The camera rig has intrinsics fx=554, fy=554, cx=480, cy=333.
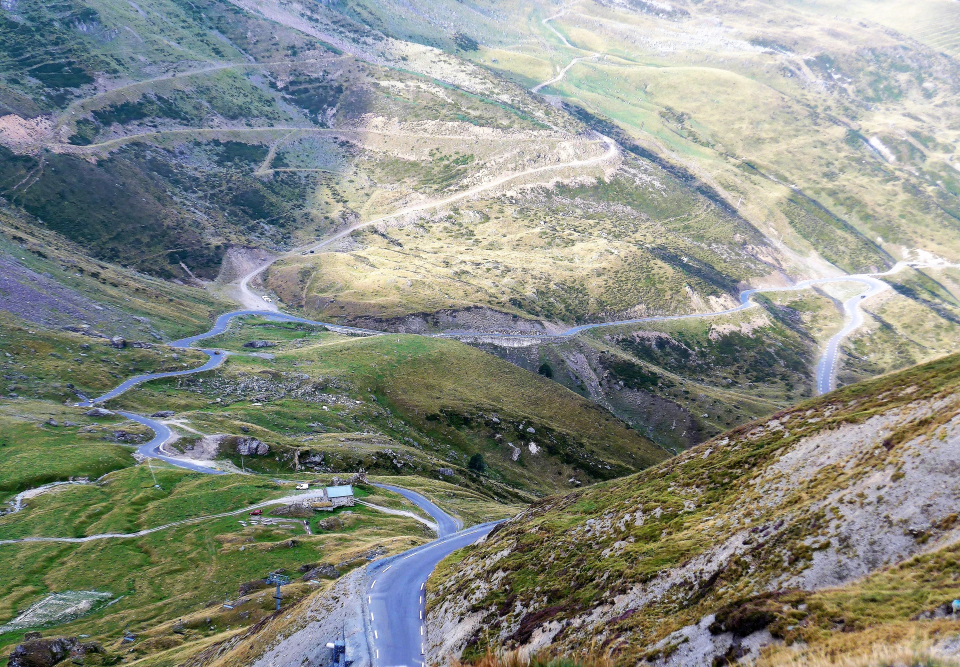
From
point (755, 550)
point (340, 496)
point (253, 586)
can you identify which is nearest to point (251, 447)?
point (340, 496)

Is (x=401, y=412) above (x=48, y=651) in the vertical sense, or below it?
Result: below

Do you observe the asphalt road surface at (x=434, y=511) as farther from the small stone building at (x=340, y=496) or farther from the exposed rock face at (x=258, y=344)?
the exposed rock face at (x=258, y=344)

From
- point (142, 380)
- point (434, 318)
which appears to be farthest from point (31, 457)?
point (434, 318)

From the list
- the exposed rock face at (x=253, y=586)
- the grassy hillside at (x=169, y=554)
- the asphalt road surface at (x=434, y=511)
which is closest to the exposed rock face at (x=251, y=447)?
the grassy hillside at (x=169, y=554)

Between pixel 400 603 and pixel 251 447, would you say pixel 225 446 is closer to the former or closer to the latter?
pixel 251 447

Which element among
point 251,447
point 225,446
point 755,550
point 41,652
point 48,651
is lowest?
point 251,447

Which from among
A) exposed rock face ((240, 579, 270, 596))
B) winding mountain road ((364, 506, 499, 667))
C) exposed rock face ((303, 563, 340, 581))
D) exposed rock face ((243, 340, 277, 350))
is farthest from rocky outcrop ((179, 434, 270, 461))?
exposed rock face ((243, 340, 277, 350))

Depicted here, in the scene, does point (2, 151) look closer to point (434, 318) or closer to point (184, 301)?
point (184, 301)
